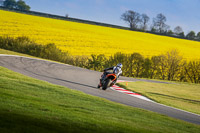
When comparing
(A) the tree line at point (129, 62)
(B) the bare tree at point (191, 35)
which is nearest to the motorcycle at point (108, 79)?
(A) the tree line at point (129, 62)

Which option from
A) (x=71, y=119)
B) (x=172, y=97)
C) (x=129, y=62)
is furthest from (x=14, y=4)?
(x=71, y=119)

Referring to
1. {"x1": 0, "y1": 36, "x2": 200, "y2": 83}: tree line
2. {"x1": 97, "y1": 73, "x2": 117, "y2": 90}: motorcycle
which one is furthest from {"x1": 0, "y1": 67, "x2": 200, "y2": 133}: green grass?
{"x1": 0, "y1": 36, "x2": 200, "y2": 83}: tree line

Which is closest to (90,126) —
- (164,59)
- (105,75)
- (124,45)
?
(105,75)

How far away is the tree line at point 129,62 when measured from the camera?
26.3 meters

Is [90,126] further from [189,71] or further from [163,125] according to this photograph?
[189,71]

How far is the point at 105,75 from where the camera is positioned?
12875 millimetres

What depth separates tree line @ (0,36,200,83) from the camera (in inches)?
1034

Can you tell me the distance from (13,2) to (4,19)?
3742cm

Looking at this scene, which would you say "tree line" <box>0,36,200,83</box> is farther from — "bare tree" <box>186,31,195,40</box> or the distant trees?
the distant trees

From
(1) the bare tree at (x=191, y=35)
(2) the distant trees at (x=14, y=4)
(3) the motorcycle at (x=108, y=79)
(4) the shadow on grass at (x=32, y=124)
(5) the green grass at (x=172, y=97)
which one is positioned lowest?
(5) the green grass at (x=172, y=97)

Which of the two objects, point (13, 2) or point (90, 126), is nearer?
point (90, 126)

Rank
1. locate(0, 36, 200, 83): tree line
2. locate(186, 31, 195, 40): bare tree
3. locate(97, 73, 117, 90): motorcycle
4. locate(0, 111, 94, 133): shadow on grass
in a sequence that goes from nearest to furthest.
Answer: locate(0, 111, 94, 133): shadow on grass, locate(97, 73, 117, 90): motorcycle, locate(0, 36, 200, 83): tree line, locate(186, 31, 195, 40): bare tree

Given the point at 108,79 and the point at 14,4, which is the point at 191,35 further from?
the point at 108,79

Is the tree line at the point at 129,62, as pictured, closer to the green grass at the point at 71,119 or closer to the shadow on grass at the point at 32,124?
the green grass at the point at 71,119
